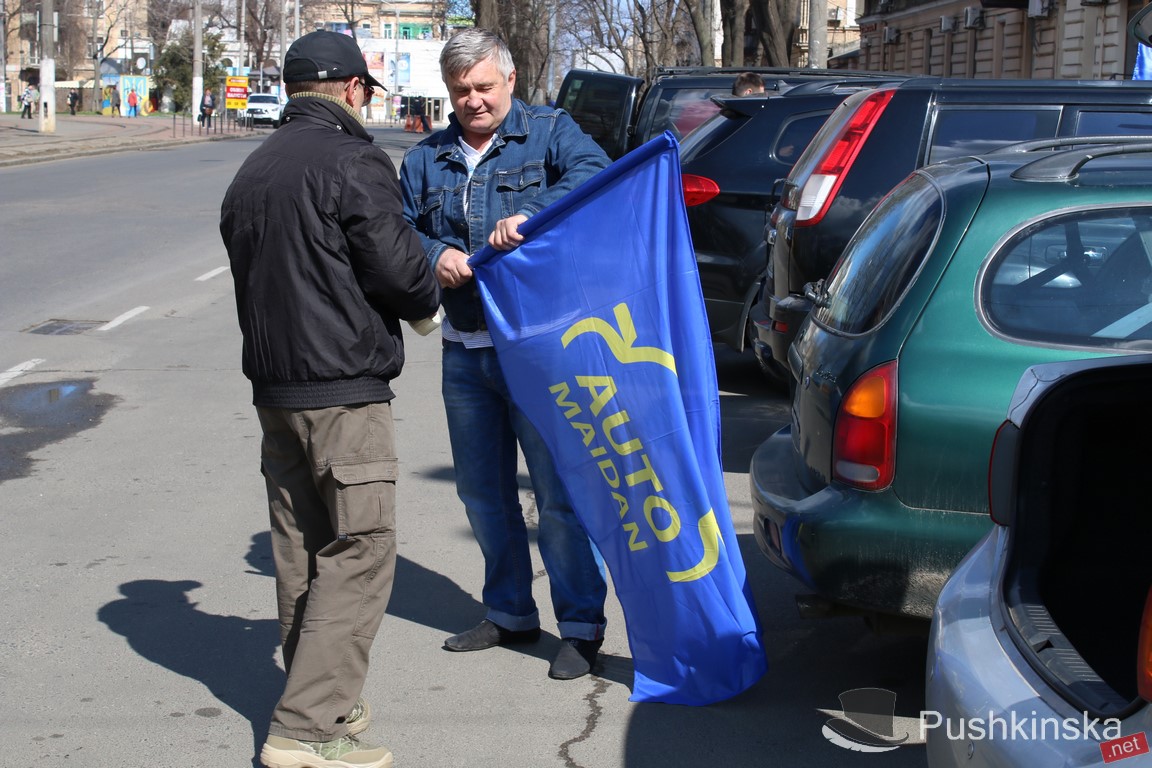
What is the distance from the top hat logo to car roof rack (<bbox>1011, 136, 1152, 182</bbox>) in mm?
1600

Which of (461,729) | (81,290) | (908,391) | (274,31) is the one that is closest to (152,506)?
(461,729)

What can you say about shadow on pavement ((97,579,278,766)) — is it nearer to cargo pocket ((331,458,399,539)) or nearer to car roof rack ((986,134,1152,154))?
cargo pocket ((331,458,399,539))

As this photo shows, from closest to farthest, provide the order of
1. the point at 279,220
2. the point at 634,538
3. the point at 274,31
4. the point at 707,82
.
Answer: the point at 279,220, the point at 634,538, the point at 707,82, the point at 274,31

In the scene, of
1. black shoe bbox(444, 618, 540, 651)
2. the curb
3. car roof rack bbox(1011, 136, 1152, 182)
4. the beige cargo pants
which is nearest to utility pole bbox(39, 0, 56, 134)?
the curb

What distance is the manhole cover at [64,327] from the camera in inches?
400

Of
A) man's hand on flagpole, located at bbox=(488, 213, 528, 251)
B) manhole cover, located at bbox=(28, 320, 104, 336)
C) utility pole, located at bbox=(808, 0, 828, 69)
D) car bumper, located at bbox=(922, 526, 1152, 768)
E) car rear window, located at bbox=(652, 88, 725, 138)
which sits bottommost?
manhole cover, located at bbox=(28, 320, 104, 336)

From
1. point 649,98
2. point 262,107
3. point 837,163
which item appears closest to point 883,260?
point 837,163

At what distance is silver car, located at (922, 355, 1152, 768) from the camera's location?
7.27 ft

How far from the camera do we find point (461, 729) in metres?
3.78

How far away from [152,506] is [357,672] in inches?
111

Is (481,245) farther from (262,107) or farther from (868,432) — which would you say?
(262,107)

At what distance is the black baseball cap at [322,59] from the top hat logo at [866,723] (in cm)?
227

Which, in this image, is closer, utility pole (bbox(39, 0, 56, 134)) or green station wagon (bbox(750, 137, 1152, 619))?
green station wagon (bbox(750, 137, 1152, 619))

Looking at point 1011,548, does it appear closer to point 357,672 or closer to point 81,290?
point 357,672
